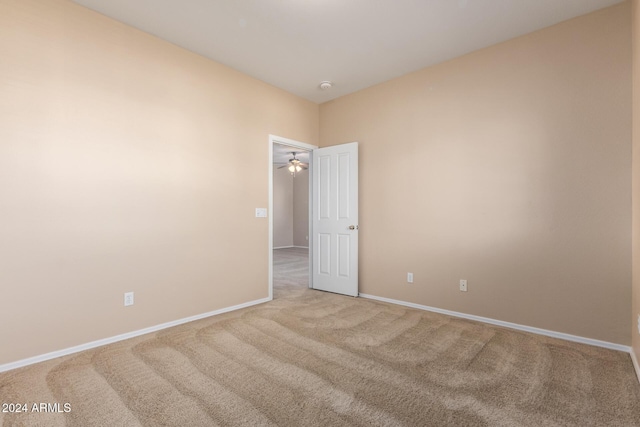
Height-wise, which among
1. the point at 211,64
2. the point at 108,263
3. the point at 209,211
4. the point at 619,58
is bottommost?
the point at 108,263

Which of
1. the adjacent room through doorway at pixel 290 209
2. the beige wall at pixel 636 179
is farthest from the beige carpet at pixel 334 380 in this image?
the adjacent room through doorway at pixel 290 209

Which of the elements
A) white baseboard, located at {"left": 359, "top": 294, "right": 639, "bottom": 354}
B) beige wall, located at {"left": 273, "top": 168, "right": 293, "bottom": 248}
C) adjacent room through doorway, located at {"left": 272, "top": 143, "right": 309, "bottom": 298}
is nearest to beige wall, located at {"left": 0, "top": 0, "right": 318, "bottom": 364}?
white baseboard, located at {"left": 359, "top": 294, "right": 639, "bottom": 354}

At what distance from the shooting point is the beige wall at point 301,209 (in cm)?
1012

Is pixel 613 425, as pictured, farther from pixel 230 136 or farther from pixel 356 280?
pixel 230 136

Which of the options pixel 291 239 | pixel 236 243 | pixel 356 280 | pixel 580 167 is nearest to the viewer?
pixel 580 167

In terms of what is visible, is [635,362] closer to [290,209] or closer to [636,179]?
[636,179]

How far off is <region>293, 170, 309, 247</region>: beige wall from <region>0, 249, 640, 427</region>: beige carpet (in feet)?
23.4

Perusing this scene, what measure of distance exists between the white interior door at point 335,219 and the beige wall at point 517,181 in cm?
29

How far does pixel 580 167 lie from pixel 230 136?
3.45 metres

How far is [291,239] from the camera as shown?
34.4 ft

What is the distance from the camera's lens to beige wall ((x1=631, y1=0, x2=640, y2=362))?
2145 mm

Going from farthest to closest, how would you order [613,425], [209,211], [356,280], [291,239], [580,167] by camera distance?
1. [291,239]
2. [356,280]
3. [209,211]
4. [580,167]
5. [613,425]

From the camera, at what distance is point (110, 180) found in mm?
2660

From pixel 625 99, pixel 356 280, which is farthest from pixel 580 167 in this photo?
pixel 356 280
